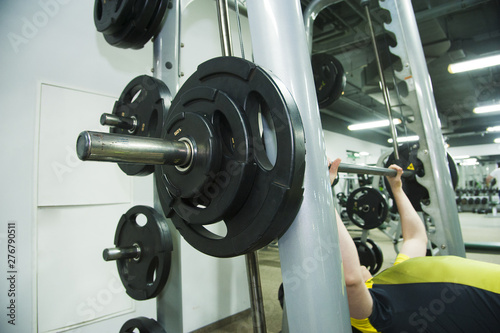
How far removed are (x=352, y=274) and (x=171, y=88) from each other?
2.24ft

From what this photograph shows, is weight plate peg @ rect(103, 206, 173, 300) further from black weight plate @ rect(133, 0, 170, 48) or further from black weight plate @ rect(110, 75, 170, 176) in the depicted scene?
black weight plate @ rect(133, 0, 170, 48)

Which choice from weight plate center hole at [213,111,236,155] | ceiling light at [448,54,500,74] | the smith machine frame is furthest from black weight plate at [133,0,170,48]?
ceiling light at [448,54,500,74]

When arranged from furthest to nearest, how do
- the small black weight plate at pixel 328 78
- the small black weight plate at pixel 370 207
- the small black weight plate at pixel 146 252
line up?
the small black weight plate at pixel 370 207 < the small black weight plate at pixel 328 78 < the small black weight plate at pixel 146 252

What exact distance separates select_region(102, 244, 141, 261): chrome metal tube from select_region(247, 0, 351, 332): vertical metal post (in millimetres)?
438

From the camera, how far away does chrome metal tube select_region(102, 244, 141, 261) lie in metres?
0.67

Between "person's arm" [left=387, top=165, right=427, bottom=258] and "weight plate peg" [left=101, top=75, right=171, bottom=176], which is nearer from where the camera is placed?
"weight plate peg" [left=101, top=75, right=171, bottom=176]

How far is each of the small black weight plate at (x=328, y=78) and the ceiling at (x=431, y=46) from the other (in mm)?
257

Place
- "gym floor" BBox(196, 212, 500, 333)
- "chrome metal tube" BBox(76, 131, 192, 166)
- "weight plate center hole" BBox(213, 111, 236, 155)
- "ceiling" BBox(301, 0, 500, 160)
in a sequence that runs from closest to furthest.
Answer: "chrome metal tube" BBox(76, 131, 192, 166) < "weight plate center hole" BBox(213, 111, 236, 155) < "gym floor" BBox(196, 212, 500, 333) < "ceiling" BBox(301, 0, 500, 160)

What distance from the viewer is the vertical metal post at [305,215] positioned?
1.28 ft

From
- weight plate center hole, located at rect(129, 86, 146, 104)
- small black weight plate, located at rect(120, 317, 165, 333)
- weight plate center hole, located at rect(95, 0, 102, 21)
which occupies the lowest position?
small black weight plate, located at rect(120, 317, 165, 333)

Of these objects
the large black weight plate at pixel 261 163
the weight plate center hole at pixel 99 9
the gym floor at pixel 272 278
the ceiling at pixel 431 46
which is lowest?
the gym floor at pixel 272 278

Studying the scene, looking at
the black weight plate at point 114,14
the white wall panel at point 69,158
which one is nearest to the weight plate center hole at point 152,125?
the black weight plate at point 114,14

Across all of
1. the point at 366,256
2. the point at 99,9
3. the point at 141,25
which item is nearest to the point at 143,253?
the point at 141,25

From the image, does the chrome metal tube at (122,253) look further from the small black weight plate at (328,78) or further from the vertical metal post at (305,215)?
the small black weight plate at (328,78)
